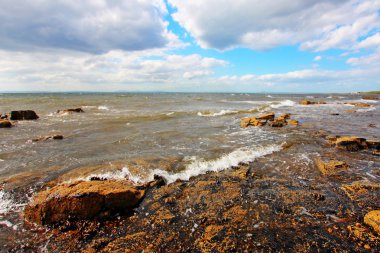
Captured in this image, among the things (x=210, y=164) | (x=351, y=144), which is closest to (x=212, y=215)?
(x=210, y=164)

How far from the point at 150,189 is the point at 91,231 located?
2209mm

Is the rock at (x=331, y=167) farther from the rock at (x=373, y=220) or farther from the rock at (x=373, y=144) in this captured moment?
the rock at (x=373, y=144)

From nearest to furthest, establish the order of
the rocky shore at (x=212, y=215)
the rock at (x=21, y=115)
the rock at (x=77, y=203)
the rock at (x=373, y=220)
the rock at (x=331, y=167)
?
the rocky shore at (x=212, y=215)
the rock at (x=373, y=220)
the rock at (x=77, y=203)
the rock at (x=331, y=167)
the rock at (x=21, y=115)

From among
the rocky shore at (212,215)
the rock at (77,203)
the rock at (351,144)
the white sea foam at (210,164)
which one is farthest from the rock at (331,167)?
the rock at (77,203)

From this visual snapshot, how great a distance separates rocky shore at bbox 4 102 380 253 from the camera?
4508 mm

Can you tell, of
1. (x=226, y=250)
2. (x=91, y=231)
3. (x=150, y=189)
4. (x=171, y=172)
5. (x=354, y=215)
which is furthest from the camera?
(x=171, y=172)

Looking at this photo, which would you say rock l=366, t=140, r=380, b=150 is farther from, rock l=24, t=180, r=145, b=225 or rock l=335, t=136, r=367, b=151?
rock l=24, t=180, r=145, b=225

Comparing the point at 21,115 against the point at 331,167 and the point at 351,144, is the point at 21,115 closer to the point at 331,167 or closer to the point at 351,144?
Result: the point at 331,167

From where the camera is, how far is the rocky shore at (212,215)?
4.51 metres

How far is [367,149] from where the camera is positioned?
1116cm

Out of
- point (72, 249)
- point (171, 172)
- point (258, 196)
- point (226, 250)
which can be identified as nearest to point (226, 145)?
point (171, 172)

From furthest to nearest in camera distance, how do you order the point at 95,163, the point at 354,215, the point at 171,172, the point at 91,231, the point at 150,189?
the point at 95,163 → the point at 171,172 → the point at 150,189 → the point at 354,215 → the point at 91,231

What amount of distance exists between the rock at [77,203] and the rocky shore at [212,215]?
2 centimetres

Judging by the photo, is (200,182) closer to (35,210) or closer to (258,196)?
(258,196)
